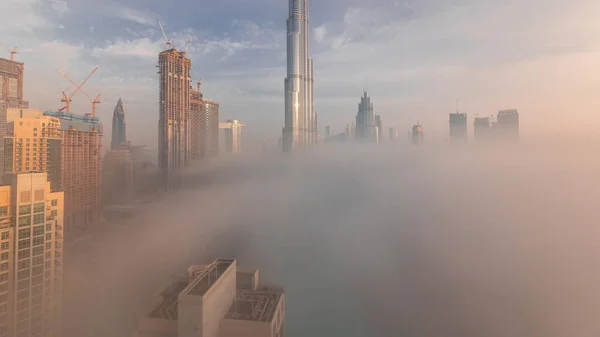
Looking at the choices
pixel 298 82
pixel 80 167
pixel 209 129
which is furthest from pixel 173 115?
pixel 298 82

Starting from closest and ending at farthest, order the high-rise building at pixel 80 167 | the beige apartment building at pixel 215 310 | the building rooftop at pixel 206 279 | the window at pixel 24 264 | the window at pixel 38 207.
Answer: the beige apartment building at pixel 215 310
the building rooftop at pixel 206 279
the window at pixel 24 264
the window at pixel 38 207
the high-rise building at pixel 80 167

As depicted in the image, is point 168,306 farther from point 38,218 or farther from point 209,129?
point 209,129

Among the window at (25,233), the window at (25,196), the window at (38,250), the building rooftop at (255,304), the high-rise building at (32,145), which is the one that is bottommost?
the building rooftop at (255,304)

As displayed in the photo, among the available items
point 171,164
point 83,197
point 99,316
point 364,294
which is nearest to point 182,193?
point 171,164

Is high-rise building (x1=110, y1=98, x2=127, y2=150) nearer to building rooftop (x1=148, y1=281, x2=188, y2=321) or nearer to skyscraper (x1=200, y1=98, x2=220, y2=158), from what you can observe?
skyscraper (x1=200, y1=98, x2=220, y2=158)

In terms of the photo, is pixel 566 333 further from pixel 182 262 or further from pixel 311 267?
pixel 182 262

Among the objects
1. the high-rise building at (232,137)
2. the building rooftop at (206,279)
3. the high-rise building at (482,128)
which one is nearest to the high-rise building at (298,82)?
the high-rise building at (232,137)

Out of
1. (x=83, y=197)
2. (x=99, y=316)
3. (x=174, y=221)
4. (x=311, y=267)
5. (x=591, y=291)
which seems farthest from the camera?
(x=174, y=221)

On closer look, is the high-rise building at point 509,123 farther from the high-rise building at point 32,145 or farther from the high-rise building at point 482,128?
the high-rise building at point 32,145
